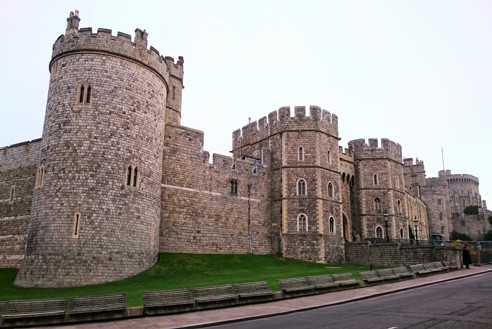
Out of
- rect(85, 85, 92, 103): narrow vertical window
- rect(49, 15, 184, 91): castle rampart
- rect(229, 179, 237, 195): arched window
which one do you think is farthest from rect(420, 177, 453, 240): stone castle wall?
rect(85, 85, 92, 103): narrow vertical window

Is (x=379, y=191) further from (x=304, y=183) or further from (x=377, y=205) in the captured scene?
(x=304, y=183)

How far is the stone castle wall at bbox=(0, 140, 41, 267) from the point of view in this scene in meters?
24.2

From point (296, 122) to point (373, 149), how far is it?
34.1 feet

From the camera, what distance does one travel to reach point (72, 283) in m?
17.8

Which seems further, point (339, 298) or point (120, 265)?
point (120, 265)

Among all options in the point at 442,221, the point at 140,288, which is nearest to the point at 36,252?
the point at 140,288

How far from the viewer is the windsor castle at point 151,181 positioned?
19.2m

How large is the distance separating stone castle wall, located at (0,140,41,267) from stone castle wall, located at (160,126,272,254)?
8.67 metres

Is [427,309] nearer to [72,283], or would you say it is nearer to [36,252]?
[72,283]

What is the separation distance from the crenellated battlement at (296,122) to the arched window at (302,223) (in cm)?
683

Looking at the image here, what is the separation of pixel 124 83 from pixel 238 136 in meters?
16.3

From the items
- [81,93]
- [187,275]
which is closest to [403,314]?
[187,275]

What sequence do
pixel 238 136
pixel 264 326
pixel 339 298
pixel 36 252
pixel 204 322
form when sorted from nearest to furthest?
pixel 264 326 < pixel 204 322 < pixel 339 298 < pixel 36 252 < pixel 238 136

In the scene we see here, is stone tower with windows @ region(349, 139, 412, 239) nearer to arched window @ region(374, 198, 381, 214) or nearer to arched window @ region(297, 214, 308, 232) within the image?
arched window @ region(374, 198, 381, 214)
